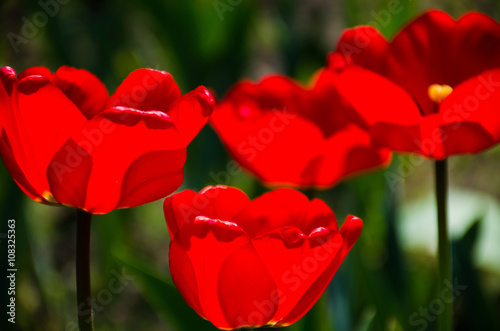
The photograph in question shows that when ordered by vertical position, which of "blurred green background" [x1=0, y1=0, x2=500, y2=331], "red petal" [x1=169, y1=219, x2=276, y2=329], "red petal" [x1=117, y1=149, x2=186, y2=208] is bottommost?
"blurred green background" [x1=0, y1=0, x2=500, y2=331]

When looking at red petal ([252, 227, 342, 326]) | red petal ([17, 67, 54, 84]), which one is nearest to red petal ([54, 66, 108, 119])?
red petal ([17, 67, 54, 84])

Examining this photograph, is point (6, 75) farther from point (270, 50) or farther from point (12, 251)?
point (270, 50)

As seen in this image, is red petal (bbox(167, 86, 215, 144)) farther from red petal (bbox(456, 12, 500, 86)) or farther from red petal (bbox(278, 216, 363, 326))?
red petal (bbox(456, 12, 500, 86))

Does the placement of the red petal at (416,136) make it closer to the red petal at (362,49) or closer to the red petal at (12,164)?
the red petal at (362,49)

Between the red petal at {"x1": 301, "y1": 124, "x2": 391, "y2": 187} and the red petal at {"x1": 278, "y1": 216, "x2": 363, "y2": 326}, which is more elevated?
the red petal at {"x1": 278, "y1": 216, "x2": 363, "y2": 326}

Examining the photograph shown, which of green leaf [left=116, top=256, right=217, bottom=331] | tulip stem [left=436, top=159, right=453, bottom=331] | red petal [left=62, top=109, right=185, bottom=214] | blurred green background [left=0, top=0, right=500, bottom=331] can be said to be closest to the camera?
red petal [left=62, top=109, right=185, bottom=214]

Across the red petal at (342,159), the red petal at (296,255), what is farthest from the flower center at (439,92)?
the red petal at (296,255)

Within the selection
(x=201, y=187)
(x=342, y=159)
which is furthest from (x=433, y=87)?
(x=201, y=187)

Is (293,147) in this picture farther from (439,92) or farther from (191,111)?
(191,111)
